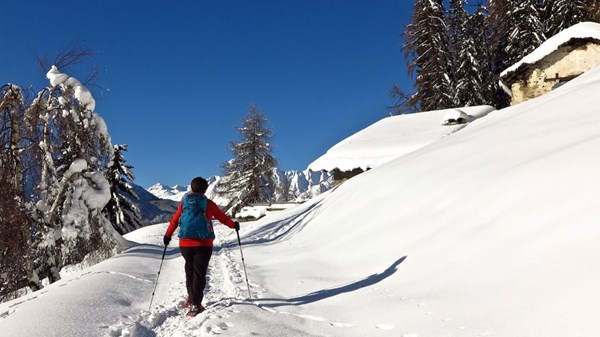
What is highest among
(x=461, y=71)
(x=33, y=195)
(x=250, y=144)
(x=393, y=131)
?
(x=461, y=71)

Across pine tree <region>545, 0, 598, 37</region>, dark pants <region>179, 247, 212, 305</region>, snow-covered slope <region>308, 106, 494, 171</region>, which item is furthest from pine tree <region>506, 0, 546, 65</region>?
dark pants <region>179, 247, 212, 305</region>

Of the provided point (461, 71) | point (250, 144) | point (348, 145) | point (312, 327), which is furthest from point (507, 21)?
point (312, 327)

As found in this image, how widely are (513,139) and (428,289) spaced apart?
4.57m

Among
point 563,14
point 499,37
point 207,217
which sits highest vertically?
point 499,37

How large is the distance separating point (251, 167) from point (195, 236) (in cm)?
3214

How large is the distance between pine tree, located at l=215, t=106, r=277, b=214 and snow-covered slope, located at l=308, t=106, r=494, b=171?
42.4 ft

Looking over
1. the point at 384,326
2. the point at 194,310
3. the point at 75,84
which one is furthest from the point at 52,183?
the point at 384,326

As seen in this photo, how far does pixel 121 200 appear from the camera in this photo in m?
28.5

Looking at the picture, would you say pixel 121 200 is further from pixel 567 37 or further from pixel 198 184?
pixel 567 37

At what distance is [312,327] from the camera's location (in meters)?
4.23

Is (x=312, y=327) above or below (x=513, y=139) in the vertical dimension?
below

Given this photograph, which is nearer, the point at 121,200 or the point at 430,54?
the point at 121,200

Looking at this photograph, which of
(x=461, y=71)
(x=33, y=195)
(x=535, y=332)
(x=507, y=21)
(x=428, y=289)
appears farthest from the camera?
(x=461, y=71)

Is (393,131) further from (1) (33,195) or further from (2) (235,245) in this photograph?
(1) (33,195)
